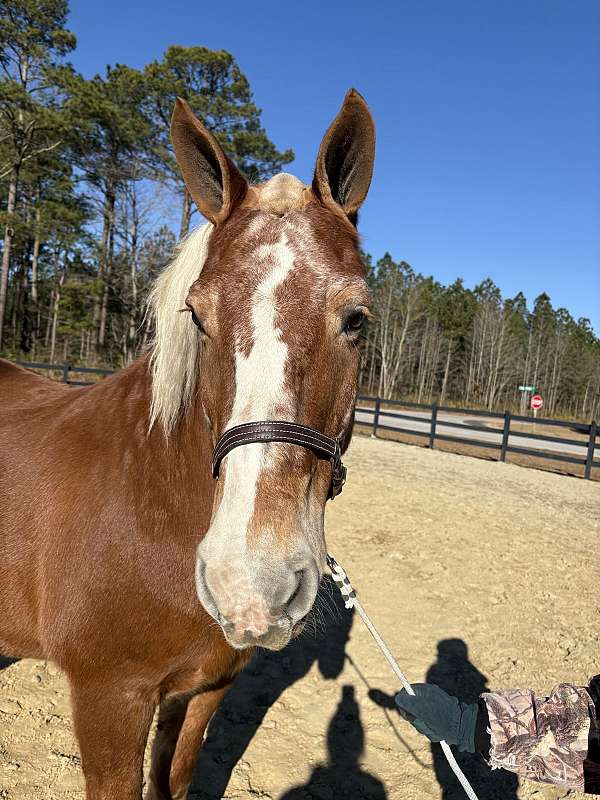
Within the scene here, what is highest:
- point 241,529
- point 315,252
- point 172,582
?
point 315,252

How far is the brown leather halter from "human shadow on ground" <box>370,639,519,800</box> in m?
2.41

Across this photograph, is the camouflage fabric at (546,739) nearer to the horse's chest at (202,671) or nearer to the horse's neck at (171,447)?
the horse's chest at (202,671)

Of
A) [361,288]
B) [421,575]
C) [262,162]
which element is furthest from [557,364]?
[361,288]

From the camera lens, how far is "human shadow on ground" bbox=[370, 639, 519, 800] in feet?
8.43

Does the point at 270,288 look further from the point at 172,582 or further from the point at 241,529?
the point at 172,582

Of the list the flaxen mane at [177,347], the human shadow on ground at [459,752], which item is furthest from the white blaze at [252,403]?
the human shadow on ground at [459,752]

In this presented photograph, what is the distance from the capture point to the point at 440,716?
5.19 feet

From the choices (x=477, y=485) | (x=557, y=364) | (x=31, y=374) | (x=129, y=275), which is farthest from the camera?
(x=557, y=364)

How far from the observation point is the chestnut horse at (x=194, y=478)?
44.1 inches

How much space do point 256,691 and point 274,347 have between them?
2.92 meters

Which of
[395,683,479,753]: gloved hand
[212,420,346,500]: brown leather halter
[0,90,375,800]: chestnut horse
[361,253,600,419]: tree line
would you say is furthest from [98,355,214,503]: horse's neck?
[361,253,600,419]: tree line

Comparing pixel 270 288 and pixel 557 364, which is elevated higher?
pixel 557 364

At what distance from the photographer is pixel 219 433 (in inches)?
53.1

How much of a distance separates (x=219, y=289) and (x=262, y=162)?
790 inches
